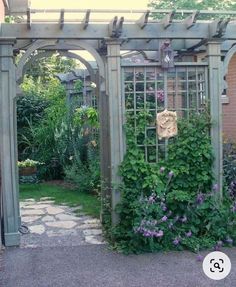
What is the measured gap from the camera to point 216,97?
554cm

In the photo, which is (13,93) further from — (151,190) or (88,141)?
(88,141)

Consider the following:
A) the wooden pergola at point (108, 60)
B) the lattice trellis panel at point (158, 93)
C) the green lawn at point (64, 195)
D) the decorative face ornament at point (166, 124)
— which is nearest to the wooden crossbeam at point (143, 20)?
the wooden pergola at point (108, 60)

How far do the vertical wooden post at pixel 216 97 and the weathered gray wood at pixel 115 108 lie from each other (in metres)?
1.12

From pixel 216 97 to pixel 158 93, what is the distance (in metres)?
0.71

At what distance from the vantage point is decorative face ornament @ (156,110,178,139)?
17.8 feet

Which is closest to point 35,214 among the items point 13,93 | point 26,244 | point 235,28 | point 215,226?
point 26,244

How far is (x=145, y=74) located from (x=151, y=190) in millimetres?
1399

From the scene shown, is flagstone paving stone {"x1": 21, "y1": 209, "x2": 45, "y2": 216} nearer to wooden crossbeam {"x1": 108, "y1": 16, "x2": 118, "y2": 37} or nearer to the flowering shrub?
the flowering shrub

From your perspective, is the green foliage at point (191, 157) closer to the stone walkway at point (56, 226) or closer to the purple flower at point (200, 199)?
the purple flower at point (200, 199)

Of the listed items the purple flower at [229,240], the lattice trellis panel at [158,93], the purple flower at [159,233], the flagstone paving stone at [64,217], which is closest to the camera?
the purple flower at [159,233]

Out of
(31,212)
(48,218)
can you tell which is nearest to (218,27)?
(48,218)

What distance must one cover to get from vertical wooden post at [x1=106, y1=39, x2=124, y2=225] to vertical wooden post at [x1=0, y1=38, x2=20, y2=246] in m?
1.14

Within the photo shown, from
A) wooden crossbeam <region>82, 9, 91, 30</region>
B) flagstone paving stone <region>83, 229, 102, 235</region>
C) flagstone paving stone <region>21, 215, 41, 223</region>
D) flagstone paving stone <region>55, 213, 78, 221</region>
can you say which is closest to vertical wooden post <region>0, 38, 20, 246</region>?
wooden crossbeam <region>82, 9, 91, 30</region>

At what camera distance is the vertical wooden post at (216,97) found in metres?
5.52
